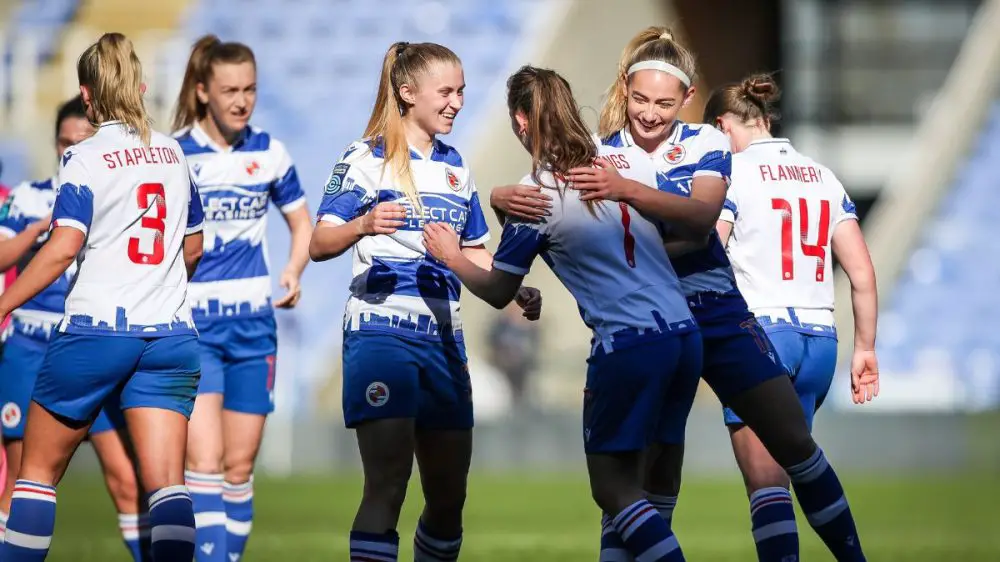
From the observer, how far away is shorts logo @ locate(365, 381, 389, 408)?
6207mm

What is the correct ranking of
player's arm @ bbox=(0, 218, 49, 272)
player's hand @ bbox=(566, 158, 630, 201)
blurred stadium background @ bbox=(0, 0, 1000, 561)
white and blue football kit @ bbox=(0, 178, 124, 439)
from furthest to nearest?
blurred stadium background @ bbox=(0, 0, 1000, 561) < white and blue football kit @ bbox=(0, 178, 124, 439) < player's arm @ bbox=(0, 218, 49, 272) < player's hand @ bbox=(566, 158, 630, 201)

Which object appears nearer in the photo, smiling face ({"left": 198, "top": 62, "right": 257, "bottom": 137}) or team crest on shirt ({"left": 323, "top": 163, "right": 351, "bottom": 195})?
team crest on shirt ({"left": 323, "top": 163, "right": 351, "bottom": 195})

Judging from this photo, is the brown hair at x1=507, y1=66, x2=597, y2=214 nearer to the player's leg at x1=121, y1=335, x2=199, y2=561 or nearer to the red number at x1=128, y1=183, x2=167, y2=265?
the red number at x1=128, y1=183, x2=167, y2=265

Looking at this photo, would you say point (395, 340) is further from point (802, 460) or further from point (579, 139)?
point (802, 460)

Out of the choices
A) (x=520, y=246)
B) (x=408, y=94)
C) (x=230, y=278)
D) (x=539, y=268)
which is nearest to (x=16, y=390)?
(x=230, y=278)

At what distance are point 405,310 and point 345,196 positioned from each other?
518mm

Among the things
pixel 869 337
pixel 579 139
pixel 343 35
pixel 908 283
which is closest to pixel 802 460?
pixel 869 337

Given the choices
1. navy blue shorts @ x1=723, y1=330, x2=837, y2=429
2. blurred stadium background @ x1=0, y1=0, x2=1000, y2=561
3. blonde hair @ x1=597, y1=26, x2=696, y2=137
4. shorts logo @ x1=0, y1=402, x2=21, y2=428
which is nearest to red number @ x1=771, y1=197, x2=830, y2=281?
navy blue shorts @ x1=723, y1=330, x2=837, y2=429

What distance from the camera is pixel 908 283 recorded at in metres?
21.5

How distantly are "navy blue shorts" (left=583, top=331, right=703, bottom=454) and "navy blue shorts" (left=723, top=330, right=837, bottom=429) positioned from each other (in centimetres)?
113

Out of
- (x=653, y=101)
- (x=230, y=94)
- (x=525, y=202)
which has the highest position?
(x=230, y=94)

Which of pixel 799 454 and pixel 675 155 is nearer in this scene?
pixel 675 155

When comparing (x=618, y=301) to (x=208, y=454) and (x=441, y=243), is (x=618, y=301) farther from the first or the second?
(x=208, y=454)

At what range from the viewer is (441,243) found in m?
6.00
